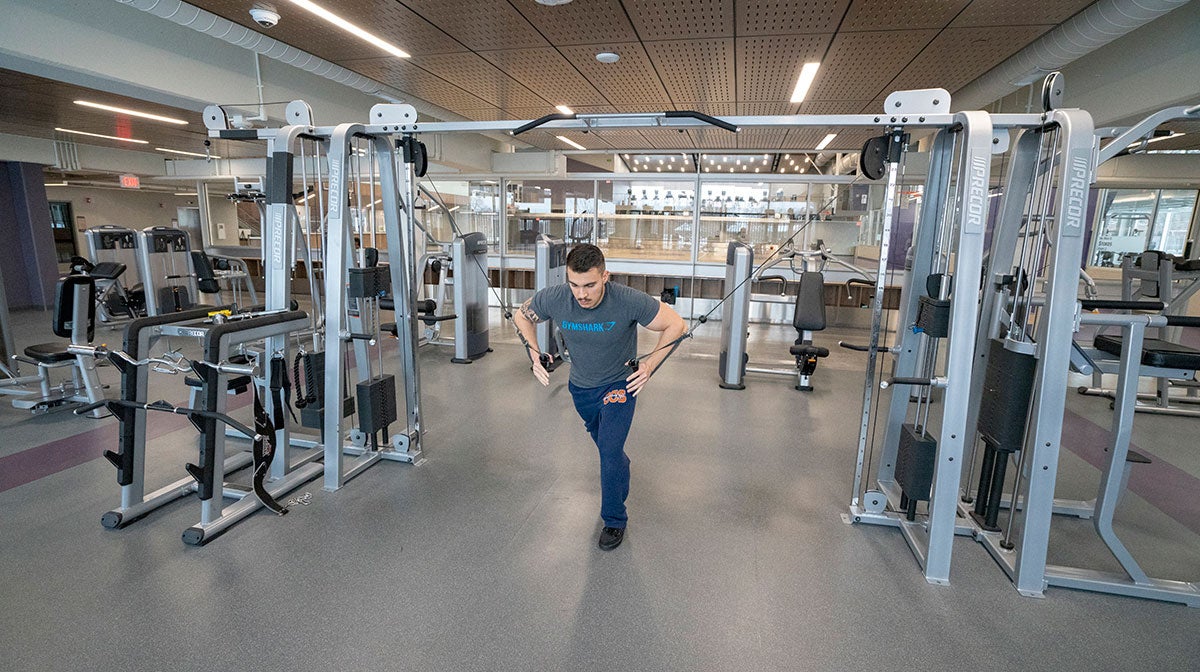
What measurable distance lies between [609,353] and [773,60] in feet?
11.5

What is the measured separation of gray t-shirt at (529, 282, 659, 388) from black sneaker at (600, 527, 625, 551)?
2.41 feet

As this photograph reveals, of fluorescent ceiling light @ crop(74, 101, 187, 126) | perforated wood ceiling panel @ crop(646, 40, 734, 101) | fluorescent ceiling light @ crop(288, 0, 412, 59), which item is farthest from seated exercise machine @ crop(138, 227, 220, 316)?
perforated wood ceiling panel @ crop(646, 40, 734, 101)

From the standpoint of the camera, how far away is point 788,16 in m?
3.67

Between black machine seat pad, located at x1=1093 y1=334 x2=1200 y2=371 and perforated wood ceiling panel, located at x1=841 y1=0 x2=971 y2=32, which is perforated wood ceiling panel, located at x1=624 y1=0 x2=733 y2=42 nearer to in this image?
perforated wood ceiling panel, located at x1=841 y1=0 x2=971 y2=32

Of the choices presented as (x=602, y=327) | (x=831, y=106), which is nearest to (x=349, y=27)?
(x=602, y=327)

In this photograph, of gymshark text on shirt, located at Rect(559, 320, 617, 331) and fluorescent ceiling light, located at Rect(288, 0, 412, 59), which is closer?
gymshark text on shirt, located at Rect(559, 320, 617, 331)

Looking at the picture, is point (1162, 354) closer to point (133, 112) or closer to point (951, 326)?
point (951, 326)

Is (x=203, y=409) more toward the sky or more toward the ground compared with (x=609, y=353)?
more toward the ground

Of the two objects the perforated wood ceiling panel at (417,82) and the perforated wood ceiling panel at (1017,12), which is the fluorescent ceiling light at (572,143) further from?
the perforated wood ceiling panel at (1017,12)

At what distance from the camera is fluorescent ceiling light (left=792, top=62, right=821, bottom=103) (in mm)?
4758

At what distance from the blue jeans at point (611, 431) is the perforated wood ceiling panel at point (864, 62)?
334cm

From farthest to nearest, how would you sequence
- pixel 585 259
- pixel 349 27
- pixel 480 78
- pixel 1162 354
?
pixel 480 78
pixel 349 27
pixel 1162 354
pixel 585 259

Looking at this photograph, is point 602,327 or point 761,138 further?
point 761,138

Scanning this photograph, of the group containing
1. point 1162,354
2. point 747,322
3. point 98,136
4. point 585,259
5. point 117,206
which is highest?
point 98,136
